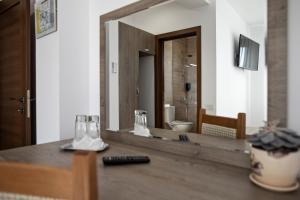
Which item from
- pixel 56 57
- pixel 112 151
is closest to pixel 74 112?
pixel 56 57

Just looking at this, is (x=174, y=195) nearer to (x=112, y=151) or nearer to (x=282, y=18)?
(x=112, y=151)

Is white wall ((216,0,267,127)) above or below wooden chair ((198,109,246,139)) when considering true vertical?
above

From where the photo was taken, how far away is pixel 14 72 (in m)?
2.18

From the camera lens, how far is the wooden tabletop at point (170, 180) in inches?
26.4

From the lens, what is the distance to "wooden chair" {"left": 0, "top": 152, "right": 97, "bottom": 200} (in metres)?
0.44

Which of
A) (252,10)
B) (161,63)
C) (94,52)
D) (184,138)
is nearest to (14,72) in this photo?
(94,52)

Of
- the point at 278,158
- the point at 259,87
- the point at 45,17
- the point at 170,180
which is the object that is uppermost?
the point at 45,17

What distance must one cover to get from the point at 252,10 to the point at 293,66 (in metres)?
0.32

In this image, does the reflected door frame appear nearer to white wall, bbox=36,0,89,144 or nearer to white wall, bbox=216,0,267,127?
white wall, bbox=216,0,267,127

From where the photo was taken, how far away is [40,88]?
6.03 ft

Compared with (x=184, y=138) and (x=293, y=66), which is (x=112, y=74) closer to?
(x=184, y=138)

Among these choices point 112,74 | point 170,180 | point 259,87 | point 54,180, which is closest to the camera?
point 54,180

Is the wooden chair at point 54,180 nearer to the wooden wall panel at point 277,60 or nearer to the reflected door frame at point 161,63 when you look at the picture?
the wooden wall panel at point 277,60

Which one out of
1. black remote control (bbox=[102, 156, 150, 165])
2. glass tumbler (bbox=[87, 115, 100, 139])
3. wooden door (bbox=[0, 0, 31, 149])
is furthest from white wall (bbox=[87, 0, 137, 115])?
black remote control (bbox=[102, 156, 150, 165])
